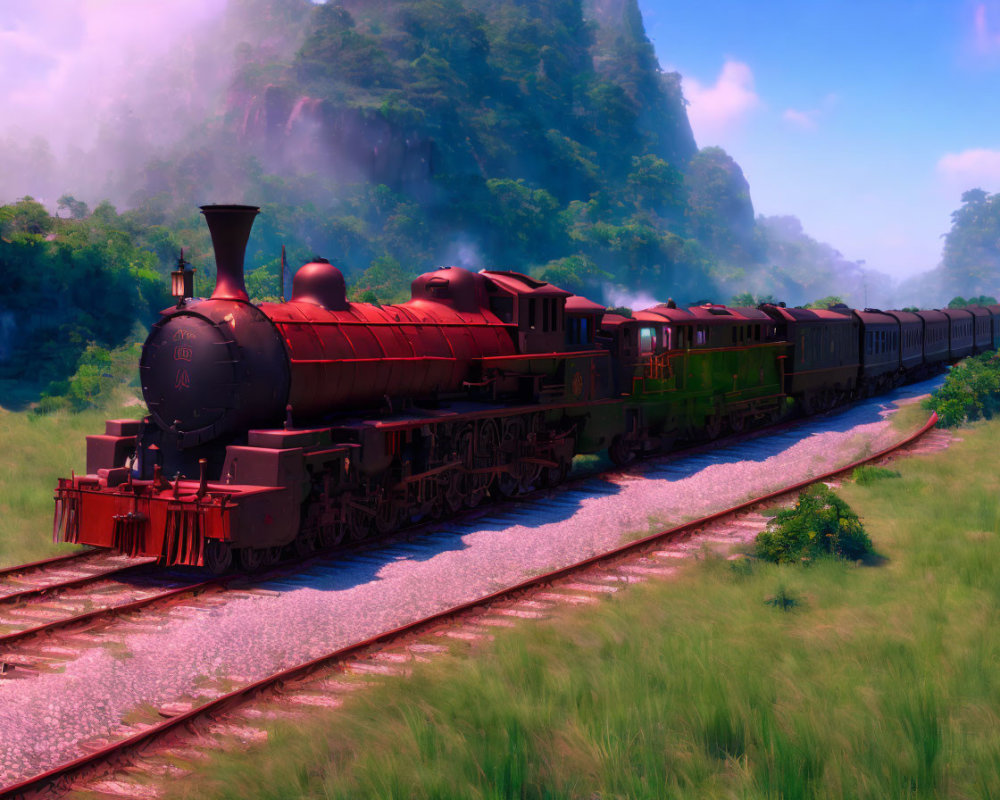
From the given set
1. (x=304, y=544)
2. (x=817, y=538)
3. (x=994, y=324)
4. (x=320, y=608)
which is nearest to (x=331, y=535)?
(x=304, y=544)

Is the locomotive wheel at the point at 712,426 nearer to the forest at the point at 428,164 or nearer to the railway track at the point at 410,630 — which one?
the railway track at the point at 410,630

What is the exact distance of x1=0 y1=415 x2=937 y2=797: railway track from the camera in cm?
612

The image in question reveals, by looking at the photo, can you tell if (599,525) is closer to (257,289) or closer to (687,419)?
(687,419)

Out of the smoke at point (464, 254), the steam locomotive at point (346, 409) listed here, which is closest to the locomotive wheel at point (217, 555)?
the steam locomotive at point (346, 409)

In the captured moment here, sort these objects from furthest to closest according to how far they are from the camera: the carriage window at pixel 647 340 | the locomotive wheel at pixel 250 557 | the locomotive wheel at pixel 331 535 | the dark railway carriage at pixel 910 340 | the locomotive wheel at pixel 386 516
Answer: the dark railway carriage at pixel 910 340 → the carriage window at pixel 647 340 → the locomotive wheel at pixel 386 516 → the locomotive wheel at pixel 331 535 → the locomotive wheel at pixel 250 557

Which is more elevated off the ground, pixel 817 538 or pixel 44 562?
pixel 817 538

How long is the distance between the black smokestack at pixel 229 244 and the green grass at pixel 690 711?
6071 mm

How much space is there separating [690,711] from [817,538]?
18.8ft

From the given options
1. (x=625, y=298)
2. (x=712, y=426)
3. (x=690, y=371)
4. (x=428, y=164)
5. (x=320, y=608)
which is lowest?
(x=320, y=608)

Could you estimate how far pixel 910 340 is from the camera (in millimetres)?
35031

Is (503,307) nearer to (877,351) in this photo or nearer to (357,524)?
(357,524)

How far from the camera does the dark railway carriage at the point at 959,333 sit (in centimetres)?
4084

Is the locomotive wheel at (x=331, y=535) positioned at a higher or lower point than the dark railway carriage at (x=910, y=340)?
lower

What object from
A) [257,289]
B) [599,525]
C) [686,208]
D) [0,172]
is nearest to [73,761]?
[599,525]
